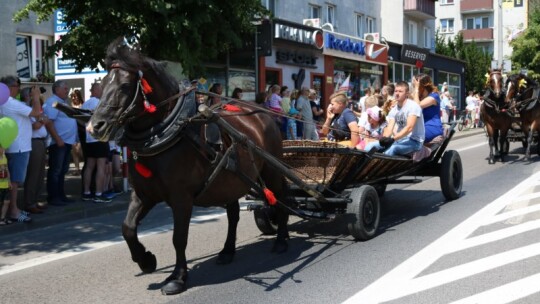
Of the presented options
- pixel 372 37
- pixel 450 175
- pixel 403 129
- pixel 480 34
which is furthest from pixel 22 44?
pixel 480 34

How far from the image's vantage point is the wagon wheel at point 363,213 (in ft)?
23.0

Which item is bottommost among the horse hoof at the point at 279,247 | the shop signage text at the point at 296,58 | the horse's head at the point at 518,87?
the horse hoof at the point at 279,247

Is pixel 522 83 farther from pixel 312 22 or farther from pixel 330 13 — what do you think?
pixel 330 13

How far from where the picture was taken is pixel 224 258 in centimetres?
640

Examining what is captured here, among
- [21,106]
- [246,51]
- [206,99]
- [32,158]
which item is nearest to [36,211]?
[32,158]

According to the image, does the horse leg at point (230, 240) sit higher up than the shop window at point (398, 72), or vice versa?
the shop window at point (398, 72)

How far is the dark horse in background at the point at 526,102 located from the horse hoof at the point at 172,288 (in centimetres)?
1179

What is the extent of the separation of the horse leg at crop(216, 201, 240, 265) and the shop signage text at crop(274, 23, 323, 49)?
1580 centimetres

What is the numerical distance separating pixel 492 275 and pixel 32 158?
6.91 metres

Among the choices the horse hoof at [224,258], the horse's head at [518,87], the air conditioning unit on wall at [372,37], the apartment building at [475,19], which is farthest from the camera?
the apartment building at [475,19]

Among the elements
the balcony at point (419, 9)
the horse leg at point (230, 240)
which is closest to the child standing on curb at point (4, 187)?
the horse leg at point (230, 240)

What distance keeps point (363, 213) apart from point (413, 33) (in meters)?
32.7

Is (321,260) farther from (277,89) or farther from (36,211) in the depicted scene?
(277,89)

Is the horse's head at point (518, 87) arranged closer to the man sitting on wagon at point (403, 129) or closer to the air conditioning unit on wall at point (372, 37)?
the man sitting on wagon at point (403, 129)
